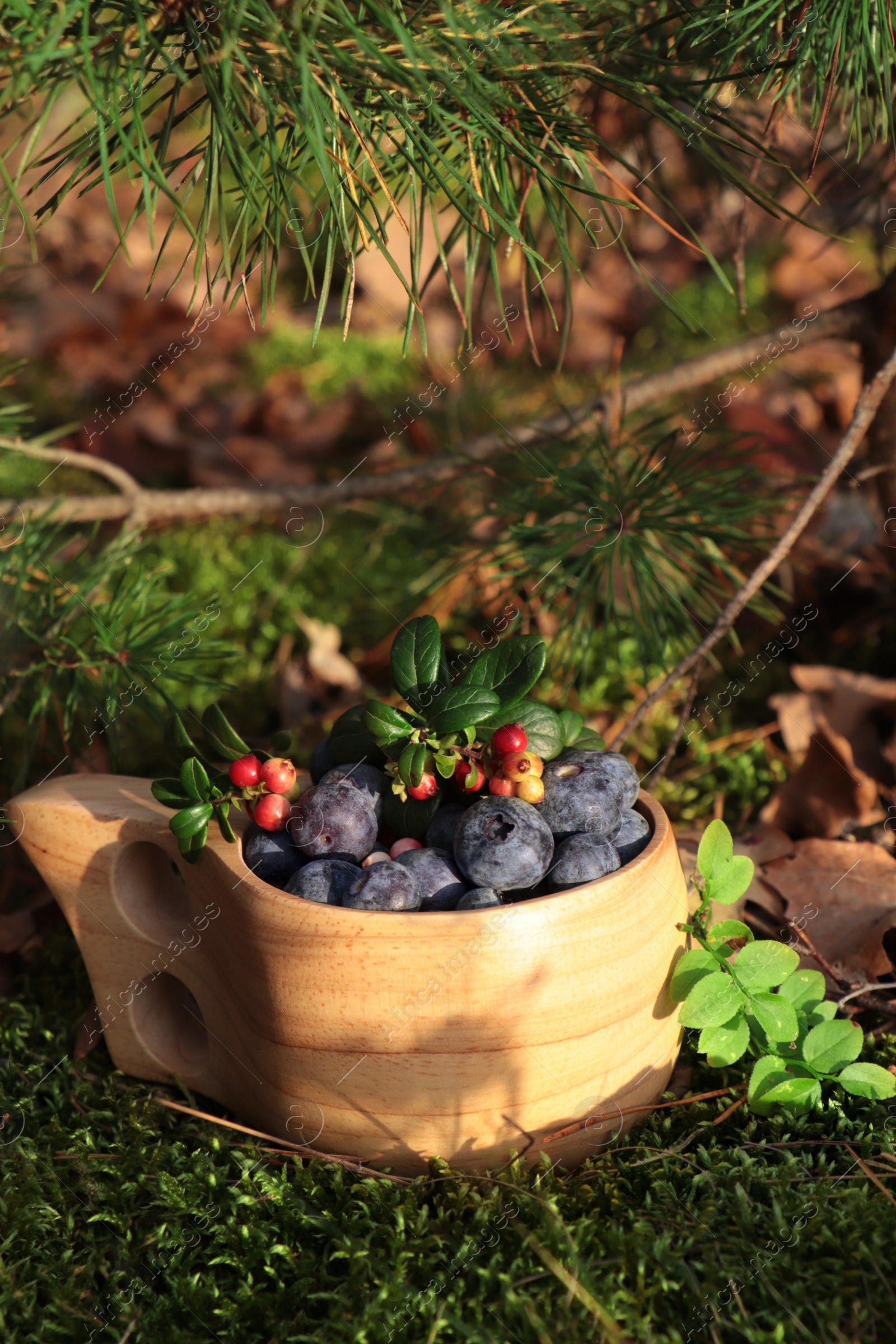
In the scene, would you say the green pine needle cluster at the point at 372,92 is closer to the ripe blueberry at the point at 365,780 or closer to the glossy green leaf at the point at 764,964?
the ripe blueberry at the point at 365,780

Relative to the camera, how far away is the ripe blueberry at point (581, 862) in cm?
83

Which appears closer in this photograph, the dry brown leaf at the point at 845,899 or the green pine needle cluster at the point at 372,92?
the green pine needle cluster at the point at 372,92

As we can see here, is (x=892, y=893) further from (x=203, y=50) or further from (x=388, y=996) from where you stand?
(x=203, y=50)

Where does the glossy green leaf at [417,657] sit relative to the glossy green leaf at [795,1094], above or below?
above

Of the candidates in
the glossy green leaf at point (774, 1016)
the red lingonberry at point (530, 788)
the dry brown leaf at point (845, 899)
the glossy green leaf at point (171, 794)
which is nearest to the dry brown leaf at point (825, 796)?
the dry brown leaf at point (845, 899)

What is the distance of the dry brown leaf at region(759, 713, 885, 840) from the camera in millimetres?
1250

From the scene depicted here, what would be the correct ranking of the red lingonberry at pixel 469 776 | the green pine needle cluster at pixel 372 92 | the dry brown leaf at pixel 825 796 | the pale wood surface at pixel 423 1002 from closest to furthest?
the green pine needle cluster at pixel 372 92 → the pale wood surface at pixel 423 1002 → the red lingonberry at pixel 469 776 → the dry brown leaf at pixel 825 796

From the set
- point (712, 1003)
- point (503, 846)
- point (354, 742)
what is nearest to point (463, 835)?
point (503, 846)

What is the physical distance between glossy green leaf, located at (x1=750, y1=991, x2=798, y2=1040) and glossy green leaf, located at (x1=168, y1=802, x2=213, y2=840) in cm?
51

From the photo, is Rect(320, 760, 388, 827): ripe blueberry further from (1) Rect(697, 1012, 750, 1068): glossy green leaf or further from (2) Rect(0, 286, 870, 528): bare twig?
(2) Rect(0, 286, 870, 528): bare twig

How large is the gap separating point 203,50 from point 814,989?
36.3 inches

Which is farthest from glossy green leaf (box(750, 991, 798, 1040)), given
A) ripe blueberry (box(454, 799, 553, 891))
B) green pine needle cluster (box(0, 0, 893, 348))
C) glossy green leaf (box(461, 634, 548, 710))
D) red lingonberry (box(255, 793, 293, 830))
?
green pine needle cluster (box(0, 0, 893, 348))

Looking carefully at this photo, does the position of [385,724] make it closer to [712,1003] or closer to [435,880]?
[435,880]

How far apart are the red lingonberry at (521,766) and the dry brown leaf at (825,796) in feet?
1.66
